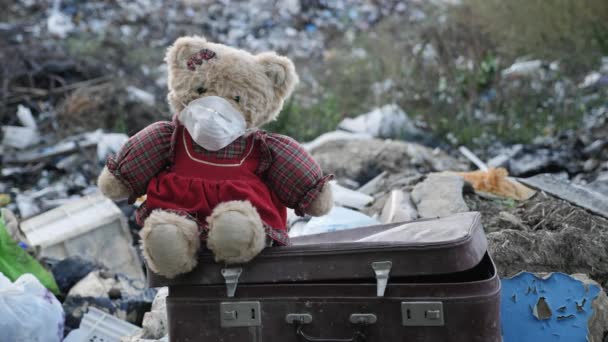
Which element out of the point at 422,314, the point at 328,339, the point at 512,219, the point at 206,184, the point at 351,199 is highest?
the point at 206,184

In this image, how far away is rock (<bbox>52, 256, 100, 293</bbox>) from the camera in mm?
3471

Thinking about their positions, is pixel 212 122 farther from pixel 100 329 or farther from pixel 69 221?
pixel 69 221

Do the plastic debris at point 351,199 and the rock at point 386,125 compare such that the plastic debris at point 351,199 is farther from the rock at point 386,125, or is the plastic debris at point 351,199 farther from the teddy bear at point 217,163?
the rock at point 386,125

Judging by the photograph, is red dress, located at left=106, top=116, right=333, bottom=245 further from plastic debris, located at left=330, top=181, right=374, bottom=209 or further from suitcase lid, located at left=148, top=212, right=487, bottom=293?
plastic debris, located at left=330, top=181, right=374, bottom=209

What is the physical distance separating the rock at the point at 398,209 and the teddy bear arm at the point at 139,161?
1357 mm

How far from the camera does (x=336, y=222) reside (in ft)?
11.1

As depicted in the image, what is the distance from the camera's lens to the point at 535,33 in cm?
704

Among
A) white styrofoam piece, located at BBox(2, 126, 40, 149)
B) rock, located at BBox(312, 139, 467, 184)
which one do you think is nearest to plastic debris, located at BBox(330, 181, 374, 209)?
rock, located at BBox(312, 139, 467, 184)

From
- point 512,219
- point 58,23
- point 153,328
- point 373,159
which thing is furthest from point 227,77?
point 58,23

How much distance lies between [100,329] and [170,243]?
117 cm

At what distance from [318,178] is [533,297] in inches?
35.0

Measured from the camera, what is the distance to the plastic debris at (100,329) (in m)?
3.00

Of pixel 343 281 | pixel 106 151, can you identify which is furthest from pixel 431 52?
pixel 343 281

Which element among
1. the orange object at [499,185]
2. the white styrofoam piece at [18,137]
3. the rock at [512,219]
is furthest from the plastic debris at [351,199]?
the white styrofoam piece at [18,137]
